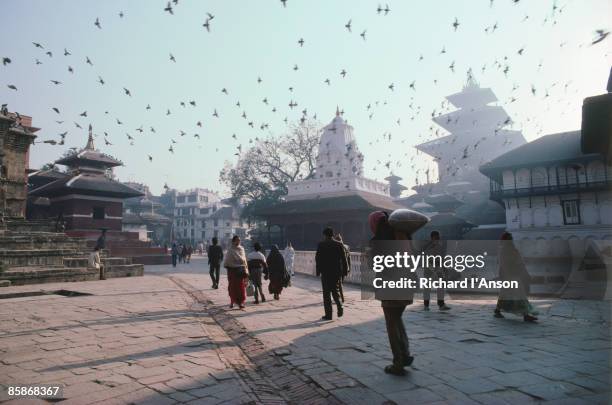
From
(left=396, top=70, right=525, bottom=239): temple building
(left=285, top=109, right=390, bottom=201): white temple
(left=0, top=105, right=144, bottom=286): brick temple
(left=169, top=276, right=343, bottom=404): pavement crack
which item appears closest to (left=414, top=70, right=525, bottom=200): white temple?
(left=396, top=70, right=525, bottom=239): temple building

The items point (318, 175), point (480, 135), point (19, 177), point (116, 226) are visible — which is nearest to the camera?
point (19, 177)

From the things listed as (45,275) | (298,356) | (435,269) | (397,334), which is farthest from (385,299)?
(45,275)

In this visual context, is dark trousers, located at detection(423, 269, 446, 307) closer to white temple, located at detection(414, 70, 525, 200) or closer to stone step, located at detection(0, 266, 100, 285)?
stone step, located at detection(0, 266, 100, 285)

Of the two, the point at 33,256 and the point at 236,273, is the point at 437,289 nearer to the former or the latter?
the point at 236,273

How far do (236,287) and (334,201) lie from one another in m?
19.5

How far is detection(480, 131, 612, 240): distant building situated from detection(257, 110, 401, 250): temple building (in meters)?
8.07

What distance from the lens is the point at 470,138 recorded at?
54844 mm

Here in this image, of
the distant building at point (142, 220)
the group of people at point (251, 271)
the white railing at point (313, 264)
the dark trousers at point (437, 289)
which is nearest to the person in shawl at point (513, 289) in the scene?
the dark trousers at point (437, 289)

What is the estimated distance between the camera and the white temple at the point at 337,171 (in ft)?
95.5

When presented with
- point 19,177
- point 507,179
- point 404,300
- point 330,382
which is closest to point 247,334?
point 330,382

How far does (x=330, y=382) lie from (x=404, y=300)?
3.82 ft

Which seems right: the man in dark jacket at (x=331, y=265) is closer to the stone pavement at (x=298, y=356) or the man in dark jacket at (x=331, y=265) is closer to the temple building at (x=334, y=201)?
the stone pavement at (x=298, y=356)

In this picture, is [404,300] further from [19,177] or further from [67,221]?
[67,221]

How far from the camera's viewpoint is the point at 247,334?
596 centimetres
